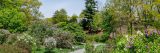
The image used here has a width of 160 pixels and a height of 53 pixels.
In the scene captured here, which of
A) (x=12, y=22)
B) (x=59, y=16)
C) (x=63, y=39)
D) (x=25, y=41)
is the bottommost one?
(x=63, y=39)

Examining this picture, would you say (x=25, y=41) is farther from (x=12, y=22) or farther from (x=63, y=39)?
(x=12, y=22)

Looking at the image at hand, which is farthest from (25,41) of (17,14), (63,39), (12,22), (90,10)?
(90,10)

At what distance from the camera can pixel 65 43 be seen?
101 ft

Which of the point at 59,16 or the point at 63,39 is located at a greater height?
the point at 59,16

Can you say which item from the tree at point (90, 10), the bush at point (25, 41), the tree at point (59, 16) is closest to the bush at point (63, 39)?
the bush at point (25, 41)

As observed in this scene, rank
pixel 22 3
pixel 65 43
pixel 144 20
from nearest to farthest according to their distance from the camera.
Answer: pixel 65 43, pixel 144 20, pixel 22 3

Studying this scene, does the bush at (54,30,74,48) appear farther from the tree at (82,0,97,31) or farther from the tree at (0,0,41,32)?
the tree at (82,0,97,31)

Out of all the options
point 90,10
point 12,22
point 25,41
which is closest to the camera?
point 25,41

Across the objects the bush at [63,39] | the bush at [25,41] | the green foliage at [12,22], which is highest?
the green foliage at [12,22]

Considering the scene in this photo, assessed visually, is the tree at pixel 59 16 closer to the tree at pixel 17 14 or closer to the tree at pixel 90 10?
the tree at pixel 90 10

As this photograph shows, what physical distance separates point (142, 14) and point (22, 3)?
16987 mm

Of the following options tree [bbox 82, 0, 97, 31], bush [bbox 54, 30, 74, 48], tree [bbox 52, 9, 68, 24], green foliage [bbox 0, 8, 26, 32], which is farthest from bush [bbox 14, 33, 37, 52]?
tree [bbox 52, 9, 68, 24]

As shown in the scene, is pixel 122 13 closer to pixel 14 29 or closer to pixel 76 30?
pixel 76 30

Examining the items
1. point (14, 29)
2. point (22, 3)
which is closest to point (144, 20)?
point (14, 29)
